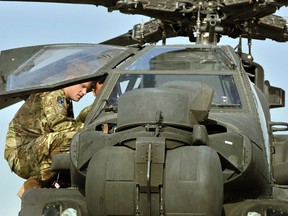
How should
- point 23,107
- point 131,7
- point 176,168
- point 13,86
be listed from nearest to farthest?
point 176,168 < point 13,86 < point 23,107 < point 131,7

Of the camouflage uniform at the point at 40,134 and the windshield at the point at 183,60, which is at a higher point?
the windshield at the point at 183,60

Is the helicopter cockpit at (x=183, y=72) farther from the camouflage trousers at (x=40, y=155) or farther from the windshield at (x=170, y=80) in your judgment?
the camouflage trousers at (x=40, y=155)

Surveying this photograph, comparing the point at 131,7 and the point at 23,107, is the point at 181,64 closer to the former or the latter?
the point at 23,107

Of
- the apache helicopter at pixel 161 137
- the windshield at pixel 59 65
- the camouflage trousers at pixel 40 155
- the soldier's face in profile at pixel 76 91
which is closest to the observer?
the apache helicopter at pixel 161 137

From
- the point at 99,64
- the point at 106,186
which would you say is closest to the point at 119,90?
the point at 99,64

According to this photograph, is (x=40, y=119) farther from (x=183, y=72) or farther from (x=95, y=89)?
(x=183, y=72)

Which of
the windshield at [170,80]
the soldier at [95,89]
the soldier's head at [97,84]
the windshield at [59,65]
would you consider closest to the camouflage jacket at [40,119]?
the soldier at [95,89]

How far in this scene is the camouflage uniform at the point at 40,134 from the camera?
8734 millimetres

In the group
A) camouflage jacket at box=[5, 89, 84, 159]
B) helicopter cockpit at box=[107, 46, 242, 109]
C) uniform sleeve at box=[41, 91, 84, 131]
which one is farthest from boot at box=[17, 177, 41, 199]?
helicopter cockpit at box=[107, 46, 242, 109]

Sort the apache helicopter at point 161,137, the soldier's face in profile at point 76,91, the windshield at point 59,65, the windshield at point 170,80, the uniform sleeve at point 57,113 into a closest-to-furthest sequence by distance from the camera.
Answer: the apache helicopter at point 161,137 < the windshield at point 170,80 < the windshield at point 59,65 < the uniform sleeve at point 57,113 < the soldier's face in profile at point 76,91

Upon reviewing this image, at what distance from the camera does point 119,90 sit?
821 centimetres

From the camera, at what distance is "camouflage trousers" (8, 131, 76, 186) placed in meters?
8.70

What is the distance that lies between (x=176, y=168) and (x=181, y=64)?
2.04 m

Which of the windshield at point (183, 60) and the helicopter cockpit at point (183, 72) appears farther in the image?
the windshield at point (183, 60)
